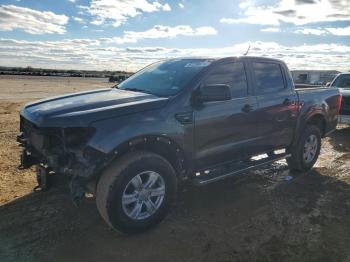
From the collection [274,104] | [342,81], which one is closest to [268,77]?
[274,104]

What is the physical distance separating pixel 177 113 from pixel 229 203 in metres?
1.62

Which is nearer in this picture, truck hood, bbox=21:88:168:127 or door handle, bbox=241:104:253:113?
truck hood, bbox=21:88:168:127

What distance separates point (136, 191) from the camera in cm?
424

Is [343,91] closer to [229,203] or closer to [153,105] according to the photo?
[229,203]

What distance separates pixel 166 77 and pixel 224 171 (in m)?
1.47

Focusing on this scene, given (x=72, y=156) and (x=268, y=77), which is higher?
(x=268, y=77)

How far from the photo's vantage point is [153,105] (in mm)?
4383

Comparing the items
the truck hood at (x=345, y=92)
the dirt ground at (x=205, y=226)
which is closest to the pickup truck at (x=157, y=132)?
the dirt ground at (x=205, y=226)

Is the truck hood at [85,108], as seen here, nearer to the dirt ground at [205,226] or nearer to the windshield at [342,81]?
the dirt ground at [205,226]

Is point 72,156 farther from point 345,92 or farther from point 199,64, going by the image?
point 345,92

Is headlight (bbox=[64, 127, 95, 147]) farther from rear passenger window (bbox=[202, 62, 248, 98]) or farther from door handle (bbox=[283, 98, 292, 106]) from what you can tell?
door handle (bbox=[283, 98, 292, 106])

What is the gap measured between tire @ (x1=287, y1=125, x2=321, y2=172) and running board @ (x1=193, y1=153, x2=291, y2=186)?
3.04 ft

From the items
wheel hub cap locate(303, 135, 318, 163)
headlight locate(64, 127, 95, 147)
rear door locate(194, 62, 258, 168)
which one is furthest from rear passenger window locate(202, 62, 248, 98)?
wheel hub cap locate(303, 135, 318, 163)

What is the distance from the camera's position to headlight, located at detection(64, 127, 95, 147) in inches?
156
